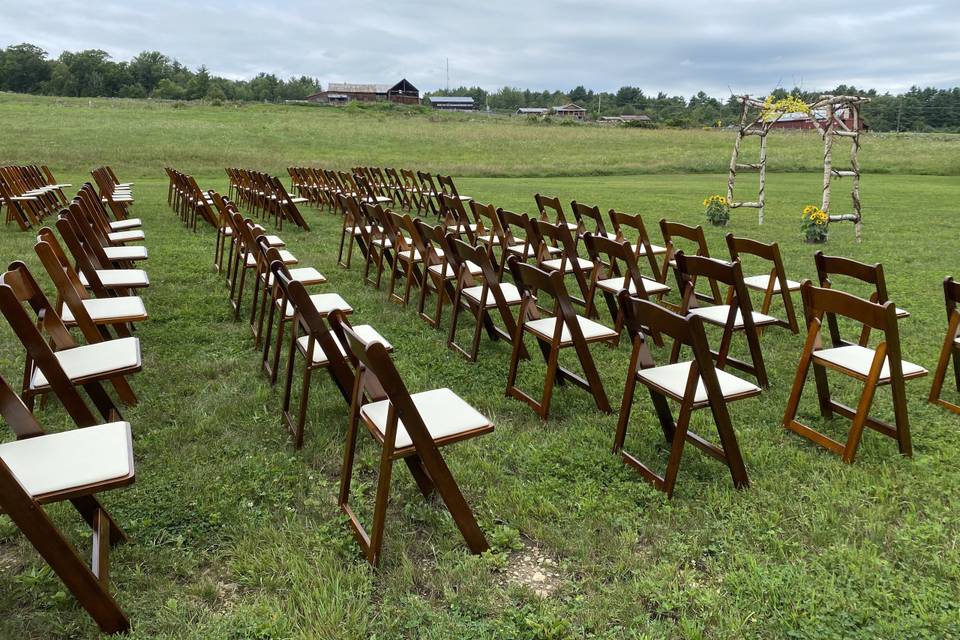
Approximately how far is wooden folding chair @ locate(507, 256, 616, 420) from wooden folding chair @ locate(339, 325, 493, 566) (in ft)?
3.28

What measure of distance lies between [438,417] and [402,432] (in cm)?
18

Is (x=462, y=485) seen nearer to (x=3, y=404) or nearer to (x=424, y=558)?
(x=424, y=558)

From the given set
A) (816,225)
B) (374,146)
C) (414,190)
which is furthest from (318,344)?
(374,146)

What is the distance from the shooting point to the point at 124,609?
2.18m

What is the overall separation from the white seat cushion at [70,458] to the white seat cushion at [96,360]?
74 cm

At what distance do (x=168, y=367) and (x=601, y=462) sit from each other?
10.4ft

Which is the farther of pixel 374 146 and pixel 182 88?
pixel 182 88

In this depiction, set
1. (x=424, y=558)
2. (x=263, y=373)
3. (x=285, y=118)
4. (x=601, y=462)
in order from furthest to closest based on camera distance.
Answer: (x=285, y=118) → (x=263, y=373) → (x=601, y=462) → (x=424, y=558)

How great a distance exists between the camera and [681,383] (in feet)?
9.82

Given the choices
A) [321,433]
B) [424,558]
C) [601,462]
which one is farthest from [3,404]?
[601,462]

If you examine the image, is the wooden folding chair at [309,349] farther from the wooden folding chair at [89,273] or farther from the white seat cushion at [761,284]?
the white seat cushion at [761,284]

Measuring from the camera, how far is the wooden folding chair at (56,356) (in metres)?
2.66

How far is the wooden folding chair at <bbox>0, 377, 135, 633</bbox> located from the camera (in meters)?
1.82

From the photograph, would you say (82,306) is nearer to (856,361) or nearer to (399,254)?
(399,254)
